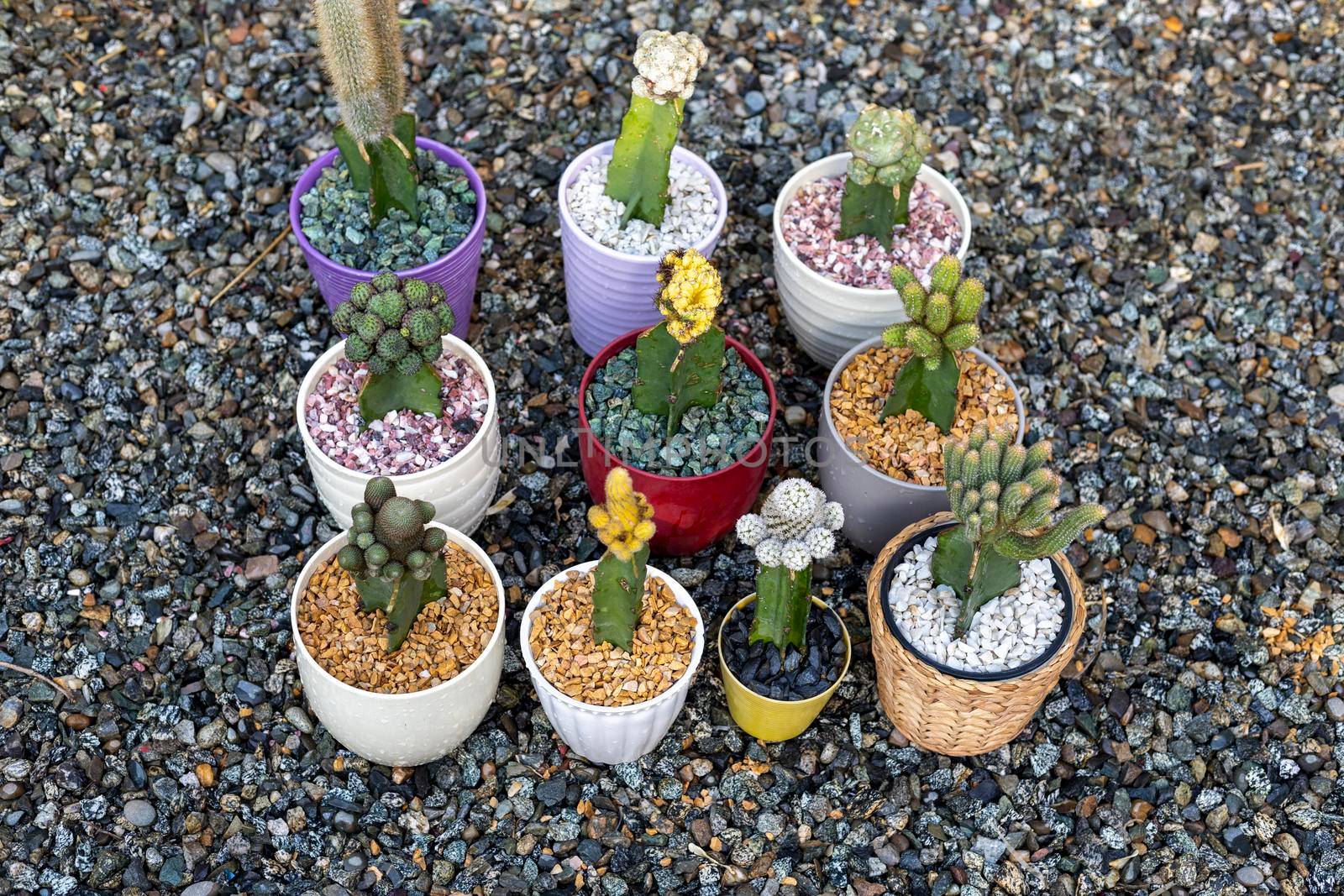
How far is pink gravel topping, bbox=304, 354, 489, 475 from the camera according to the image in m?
3.04

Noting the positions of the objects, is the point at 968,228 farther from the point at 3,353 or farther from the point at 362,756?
the point at 3,353

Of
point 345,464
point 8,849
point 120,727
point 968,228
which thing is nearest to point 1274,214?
point 968,228

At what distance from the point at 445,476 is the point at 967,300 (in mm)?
1202

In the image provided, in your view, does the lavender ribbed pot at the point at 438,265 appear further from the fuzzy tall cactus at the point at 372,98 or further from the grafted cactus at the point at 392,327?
the grafted cactus at the point at 392,327

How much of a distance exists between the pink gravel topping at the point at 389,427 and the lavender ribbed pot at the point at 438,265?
23cm

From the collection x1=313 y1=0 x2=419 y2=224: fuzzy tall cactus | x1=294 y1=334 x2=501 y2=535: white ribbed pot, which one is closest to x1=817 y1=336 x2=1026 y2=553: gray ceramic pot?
x1=294 y1=334 x2=501 y2=535: white ribbed pot

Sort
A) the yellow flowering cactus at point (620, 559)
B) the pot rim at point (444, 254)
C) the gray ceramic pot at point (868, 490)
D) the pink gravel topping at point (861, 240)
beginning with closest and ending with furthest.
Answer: the yellow flowering cactus at point (620, 559) < the gray ceramic pot at point (868, 490) < the pot rim at point (444, 254) < the pink gravel topping at point (861, 240)

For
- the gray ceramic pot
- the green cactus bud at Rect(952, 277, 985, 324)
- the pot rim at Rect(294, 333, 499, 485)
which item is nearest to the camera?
the green cactus bud at Rect(952, 277, 985, 324)

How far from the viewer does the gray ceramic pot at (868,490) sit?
3.08 meters

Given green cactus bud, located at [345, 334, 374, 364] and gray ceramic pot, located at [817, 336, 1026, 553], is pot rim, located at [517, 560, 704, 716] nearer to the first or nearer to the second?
gray ceramic pot, located at [817, 336, 1026, 553]

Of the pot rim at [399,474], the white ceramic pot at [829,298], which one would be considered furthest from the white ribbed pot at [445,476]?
the white ceramic pot at [829,298]

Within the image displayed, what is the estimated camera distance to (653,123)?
3102mm

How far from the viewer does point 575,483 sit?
3.42 metres

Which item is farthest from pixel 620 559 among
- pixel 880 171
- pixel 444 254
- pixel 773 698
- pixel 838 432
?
pixel 880 171
